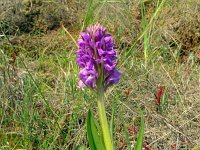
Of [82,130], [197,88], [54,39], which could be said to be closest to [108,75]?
[82,130]

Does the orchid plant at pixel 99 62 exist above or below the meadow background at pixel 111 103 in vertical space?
above

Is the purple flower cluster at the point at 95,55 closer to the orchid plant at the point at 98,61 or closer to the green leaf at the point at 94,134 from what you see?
the orchid plant at the point at 98,61

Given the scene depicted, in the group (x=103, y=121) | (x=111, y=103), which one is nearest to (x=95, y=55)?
(x=103, y=121)

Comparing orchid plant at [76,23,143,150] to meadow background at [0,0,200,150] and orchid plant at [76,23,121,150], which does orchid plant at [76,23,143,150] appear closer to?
orchid plant at [76,23,121,150]

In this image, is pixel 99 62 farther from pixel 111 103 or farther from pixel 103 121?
pixel 111 103

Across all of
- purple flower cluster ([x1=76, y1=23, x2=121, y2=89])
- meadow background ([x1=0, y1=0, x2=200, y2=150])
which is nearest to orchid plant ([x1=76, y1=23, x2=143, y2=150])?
purple flower cluster ([x1=76, y1=23, x2=121, y2=89])

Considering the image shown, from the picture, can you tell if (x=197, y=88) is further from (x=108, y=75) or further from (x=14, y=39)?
(x=14, y=39)

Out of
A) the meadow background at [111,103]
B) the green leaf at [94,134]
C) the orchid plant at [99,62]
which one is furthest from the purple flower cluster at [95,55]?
the meadow background at [111,103]

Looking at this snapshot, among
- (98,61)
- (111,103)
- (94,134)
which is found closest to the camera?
(98,61)
